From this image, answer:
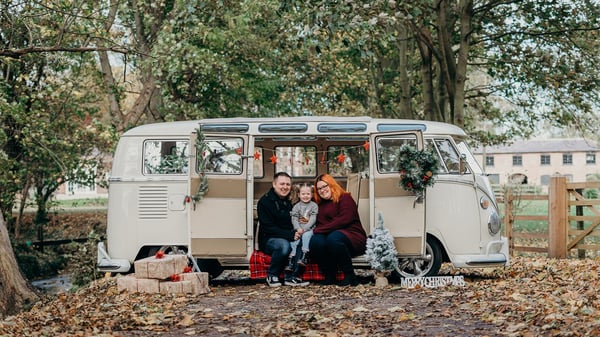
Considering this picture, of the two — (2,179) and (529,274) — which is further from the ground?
(2,179)

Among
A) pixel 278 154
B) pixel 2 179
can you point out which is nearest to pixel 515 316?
pixel 278 154

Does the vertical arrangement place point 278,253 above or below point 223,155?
below

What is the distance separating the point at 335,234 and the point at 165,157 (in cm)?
310

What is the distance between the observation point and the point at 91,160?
24938 millimetres

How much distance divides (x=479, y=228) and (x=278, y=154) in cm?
358

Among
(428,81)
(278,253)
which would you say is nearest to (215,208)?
(278,253)

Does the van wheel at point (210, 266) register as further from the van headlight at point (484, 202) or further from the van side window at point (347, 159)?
the van headlight at point (484, 202)

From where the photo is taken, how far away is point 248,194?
Answer: 1302 cm

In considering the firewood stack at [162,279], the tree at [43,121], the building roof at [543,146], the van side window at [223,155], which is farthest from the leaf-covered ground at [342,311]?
the building roof at [543,146]

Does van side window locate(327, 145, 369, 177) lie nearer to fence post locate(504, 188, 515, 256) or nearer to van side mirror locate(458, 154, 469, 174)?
van side mirror locate(458, 154, 469, 174)

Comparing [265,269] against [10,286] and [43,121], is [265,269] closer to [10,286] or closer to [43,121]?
[10,286]

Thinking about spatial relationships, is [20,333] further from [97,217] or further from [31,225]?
[97,217]

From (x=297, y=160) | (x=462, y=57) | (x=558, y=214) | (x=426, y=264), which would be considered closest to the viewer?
(x=426, y=264)

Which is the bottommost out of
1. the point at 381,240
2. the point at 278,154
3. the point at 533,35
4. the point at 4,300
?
the point at 4,300
